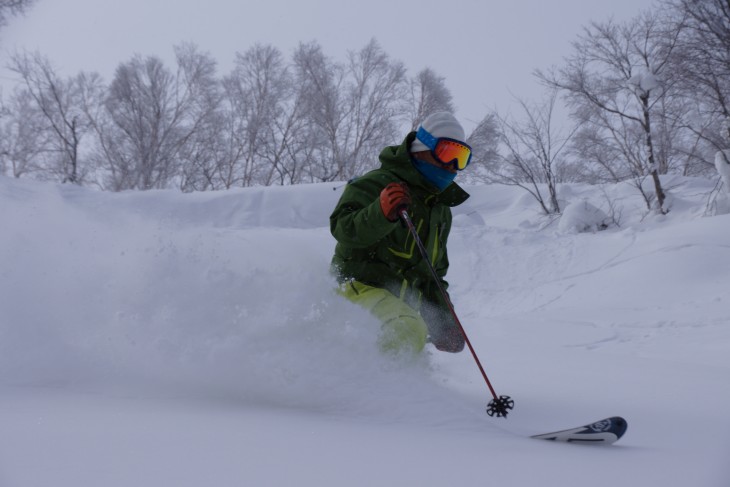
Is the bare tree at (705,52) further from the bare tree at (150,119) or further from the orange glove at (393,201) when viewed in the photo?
the bare tree at (150,119)

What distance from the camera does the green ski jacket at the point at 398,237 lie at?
2.60 meters

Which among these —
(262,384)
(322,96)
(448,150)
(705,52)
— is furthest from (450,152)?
(322,96)

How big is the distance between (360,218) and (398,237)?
0.34 m

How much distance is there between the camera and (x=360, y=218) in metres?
2.36

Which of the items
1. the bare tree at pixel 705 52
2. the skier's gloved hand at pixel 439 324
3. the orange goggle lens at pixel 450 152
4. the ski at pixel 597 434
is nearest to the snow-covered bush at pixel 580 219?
the bare tree at pixel 705 52

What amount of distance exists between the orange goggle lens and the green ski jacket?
14cm

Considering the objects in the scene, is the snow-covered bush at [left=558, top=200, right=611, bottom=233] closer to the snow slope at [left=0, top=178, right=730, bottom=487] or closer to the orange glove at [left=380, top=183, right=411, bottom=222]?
the snow slope at [left=0, top=178, right=730, bottom=487]

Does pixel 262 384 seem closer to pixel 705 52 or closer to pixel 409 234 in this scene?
pixel 409 234

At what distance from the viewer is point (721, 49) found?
9.39 metres

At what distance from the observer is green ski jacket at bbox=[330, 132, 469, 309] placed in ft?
8.54

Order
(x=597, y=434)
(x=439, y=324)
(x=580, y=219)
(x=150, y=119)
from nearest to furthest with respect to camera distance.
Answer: (x=597, y=434) < (x=439, y=324) < (x=580, y=219) < (x=150, y=119)

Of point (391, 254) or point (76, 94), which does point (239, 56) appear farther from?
point (391, 254)

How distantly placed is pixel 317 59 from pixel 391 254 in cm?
2203

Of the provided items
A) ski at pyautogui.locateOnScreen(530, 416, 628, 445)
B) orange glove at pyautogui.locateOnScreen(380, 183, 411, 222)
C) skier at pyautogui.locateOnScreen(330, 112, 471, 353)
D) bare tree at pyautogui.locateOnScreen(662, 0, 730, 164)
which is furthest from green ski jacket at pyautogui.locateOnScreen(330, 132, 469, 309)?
bare tree at pyautogui.locateOnScreen(662, 0, 730, 164)
